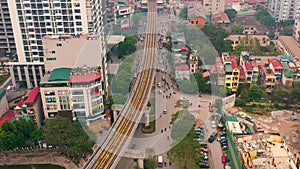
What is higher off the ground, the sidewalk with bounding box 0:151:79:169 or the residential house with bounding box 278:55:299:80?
the residential house with bounding box 278:55:299:80

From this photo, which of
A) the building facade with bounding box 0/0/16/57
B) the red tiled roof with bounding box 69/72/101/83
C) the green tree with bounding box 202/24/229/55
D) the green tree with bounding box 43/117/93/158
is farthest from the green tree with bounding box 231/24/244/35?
the green tree with bounding box 43/117/93/158

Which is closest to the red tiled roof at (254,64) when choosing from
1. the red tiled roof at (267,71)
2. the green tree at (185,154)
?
the red tiled roof at (267,71)

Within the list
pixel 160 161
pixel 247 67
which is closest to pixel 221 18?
pixel 247 67

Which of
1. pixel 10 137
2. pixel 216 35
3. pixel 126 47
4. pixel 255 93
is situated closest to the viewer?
pixel 10 137

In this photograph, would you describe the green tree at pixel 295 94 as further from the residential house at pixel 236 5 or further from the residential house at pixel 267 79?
the residential house at pixel 236 5

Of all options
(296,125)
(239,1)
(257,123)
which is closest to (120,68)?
(257,123)

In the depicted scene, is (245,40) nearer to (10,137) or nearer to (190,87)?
(190,87)

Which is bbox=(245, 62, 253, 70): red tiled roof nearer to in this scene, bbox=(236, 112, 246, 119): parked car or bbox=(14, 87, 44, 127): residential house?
bbox=(236, 112, 246, 119): parked car
